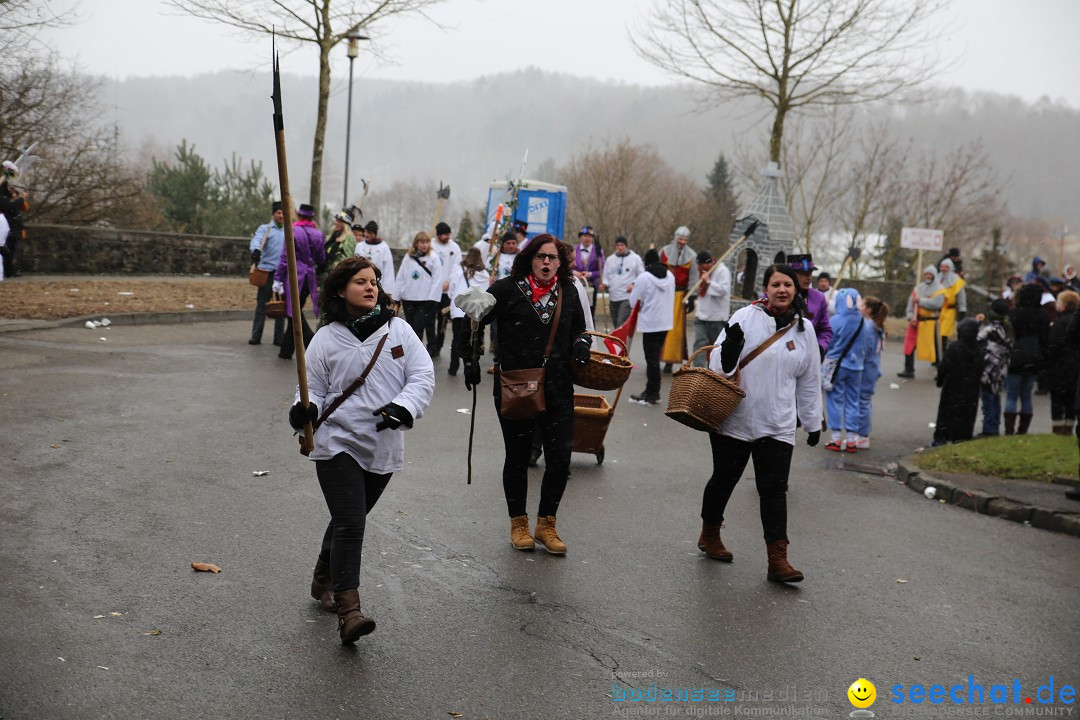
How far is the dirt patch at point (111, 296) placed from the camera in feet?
50.5

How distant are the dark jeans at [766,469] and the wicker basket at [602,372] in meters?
0.72

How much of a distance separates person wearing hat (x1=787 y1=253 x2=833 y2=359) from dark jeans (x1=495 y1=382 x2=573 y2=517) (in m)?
3.73

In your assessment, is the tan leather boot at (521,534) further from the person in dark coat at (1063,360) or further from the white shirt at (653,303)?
the person in dark coat at (1063,360)

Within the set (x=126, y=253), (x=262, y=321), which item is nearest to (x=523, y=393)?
(x=262, y=321)

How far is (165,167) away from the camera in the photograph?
28812 millimetres

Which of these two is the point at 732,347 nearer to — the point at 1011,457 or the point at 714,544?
the point at 714,544

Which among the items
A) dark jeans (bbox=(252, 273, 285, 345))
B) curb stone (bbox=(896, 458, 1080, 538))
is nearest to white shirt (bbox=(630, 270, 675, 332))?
curb stone (bbox=(896, 458, 1080, 538))

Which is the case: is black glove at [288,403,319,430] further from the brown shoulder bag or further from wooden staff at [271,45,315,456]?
the brown shoulder bag

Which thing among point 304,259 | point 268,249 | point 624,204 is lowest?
point 304,259

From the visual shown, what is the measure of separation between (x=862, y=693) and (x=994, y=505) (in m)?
4.69

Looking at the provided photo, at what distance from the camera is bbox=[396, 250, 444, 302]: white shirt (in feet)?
44.3

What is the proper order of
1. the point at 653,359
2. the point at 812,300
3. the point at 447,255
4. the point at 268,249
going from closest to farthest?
the point at 812,300 → the point at 653,359 → the point at 268,249 → the point at 447,255

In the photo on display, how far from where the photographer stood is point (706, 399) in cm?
605

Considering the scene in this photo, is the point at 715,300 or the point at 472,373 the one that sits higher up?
the point at 715,300
